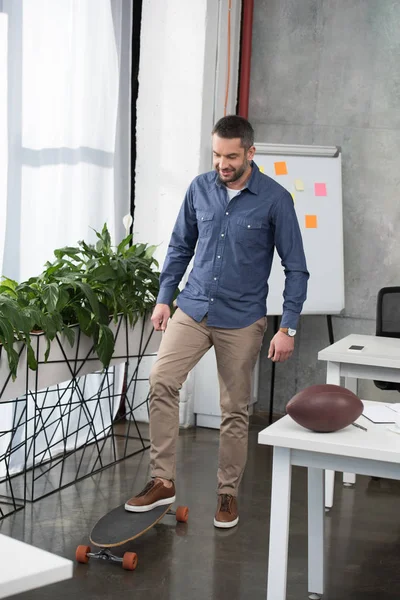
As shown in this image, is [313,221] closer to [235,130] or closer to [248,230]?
[248,230]

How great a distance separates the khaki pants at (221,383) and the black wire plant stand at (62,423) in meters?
0.50

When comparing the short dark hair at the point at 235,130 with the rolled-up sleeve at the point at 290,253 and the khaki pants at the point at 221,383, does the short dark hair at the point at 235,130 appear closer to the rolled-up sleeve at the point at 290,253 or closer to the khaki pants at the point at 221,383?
the rolled-up sleeve at the point at 290,253

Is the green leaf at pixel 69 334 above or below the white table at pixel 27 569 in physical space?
above

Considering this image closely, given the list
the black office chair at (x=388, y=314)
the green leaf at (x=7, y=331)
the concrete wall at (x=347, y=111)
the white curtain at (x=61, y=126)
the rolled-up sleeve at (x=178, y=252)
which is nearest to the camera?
the green leaf at (x=7, y=331)

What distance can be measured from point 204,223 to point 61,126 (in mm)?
1221

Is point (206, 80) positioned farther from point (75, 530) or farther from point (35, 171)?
point (75, 530)

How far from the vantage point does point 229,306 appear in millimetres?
3346

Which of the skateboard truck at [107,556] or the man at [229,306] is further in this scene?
the man at [229,306]

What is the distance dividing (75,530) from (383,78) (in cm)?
339

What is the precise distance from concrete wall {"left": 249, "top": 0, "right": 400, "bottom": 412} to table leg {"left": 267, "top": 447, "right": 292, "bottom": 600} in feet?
10.00

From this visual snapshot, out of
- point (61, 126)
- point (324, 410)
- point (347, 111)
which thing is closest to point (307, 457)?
point (324, 410)

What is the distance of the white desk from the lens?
2098 mm

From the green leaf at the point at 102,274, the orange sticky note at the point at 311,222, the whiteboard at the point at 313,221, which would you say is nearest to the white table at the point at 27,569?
the green leaf at the point at 102,274

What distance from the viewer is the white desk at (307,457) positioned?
2.10m
